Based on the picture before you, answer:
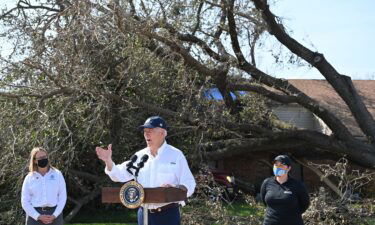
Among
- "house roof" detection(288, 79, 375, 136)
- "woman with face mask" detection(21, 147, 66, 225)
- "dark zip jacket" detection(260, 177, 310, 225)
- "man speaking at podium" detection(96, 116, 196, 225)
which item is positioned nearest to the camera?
"man speaking at podium" detection(96, 116, 196, 225)

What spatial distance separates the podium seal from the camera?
4.73 metres

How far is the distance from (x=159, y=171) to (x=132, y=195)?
395 millimetres

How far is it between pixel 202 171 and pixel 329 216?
9.52 ft

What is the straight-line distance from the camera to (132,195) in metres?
4.76

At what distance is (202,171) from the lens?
1141 cm

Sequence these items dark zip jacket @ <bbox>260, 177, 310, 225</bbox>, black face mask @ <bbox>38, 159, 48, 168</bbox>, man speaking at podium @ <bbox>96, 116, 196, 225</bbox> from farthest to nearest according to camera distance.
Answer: black face mask @ <bbox>38, 159, 48, 168</bbox> → dark zip jacket @ <bbox>260, 177, 310, 225</bbox> → man speaking at podium @ <bbox>96, 116, 196, 225</bbox>

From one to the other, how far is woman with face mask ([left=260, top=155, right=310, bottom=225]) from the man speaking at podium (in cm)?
180

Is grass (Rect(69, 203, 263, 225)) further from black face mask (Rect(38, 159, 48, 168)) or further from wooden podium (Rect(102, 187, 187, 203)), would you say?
wooden podium (Rect(102, 187, 187, 203))

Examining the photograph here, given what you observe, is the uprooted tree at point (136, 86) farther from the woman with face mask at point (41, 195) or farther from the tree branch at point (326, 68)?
the woman with face mask at point (41, 195)

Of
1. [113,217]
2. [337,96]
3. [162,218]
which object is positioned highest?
[337,96]

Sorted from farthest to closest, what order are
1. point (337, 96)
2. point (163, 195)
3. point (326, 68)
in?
point (337, 96) < point (326, 68) < point (163, 195)

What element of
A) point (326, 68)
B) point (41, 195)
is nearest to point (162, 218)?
point (41, 195)

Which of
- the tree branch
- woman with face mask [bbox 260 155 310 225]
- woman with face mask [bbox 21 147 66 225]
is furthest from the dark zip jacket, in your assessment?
the tree branch

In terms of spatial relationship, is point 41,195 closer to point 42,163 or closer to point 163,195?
point 42,163
